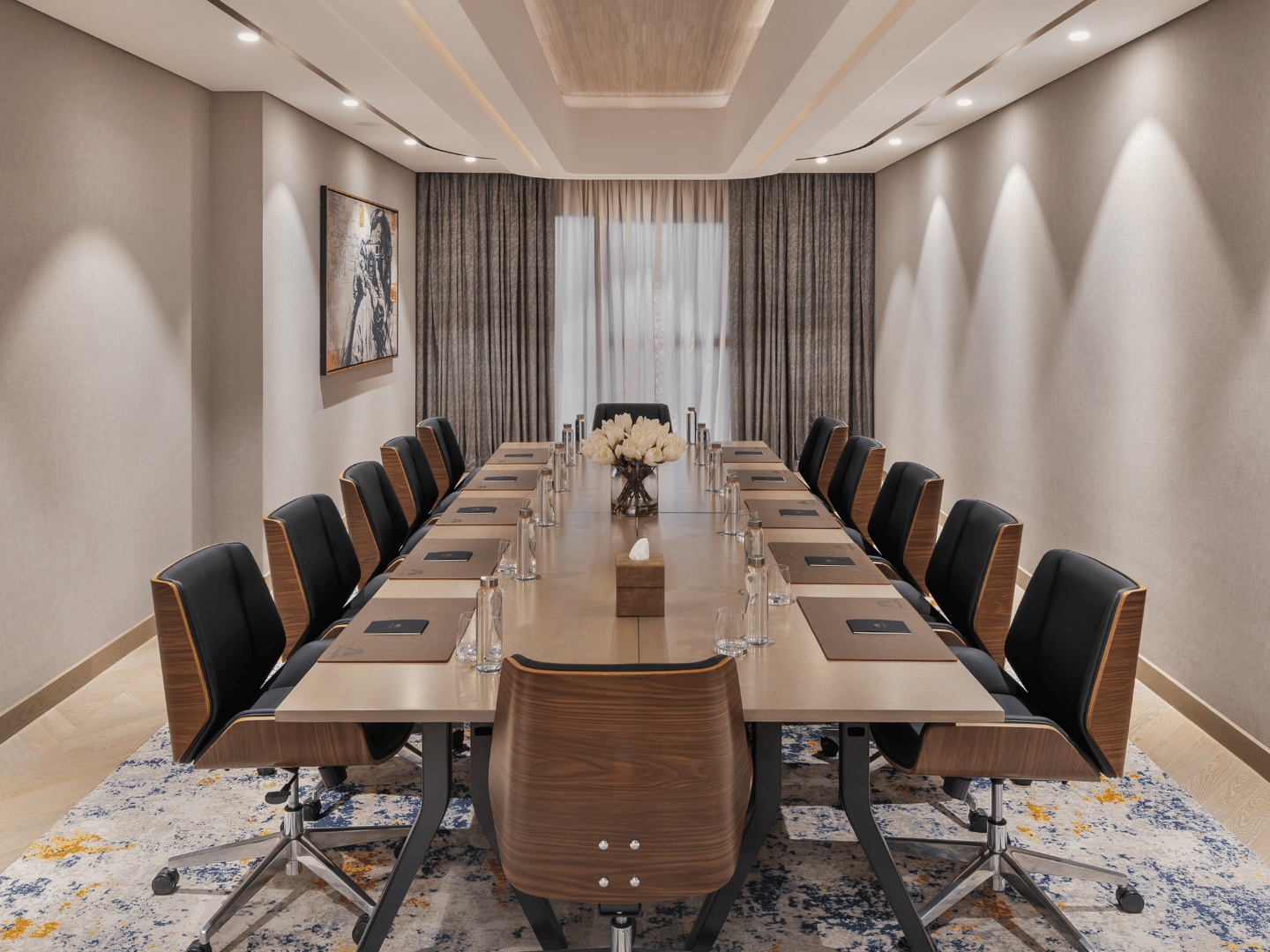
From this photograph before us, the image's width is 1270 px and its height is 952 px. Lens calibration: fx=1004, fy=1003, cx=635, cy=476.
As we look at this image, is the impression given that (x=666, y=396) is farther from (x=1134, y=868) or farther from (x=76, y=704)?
(x=1134, y=868)

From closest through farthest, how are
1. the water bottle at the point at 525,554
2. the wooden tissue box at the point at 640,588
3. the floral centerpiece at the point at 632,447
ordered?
1. the wooden tissue box at the point at 640,588
2. the water bottle at the point at 525,554
3. the floral centerpiece at the point at 632,447

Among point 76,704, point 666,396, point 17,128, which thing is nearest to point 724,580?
point 76,704

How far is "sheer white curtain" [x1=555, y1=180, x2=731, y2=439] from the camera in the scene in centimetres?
832

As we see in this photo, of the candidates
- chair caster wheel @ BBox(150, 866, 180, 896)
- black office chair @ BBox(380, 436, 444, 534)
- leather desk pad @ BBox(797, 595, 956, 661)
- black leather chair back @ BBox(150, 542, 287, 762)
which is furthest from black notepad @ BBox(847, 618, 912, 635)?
black office chair @ BBox(380, 436, 444, 534)

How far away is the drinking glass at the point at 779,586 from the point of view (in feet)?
8.92

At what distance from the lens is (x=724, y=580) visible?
289cm

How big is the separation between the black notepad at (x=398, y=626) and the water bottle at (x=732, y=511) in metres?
1.30

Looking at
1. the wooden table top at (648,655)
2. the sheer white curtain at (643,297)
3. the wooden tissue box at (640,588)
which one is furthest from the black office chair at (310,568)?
the sheer white curtain at (643,297)

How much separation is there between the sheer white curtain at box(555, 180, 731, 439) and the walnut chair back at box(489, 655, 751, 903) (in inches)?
264

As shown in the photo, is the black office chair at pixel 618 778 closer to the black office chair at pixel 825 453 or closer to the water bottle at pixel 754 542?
the water bottle at pixel 754 542

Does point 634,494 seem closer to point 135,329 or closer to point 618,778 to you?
point 618,778

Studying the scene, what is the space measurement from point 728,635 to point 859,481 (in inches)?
106

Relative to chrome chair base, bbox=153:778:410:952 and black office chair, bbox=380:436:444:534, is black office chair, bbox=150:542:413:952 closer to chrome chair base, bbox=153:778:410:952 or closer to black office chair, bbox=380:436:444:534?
chrome chair base, bbox=153:778:410:952

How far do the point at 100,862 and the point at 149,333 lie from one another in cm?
256
